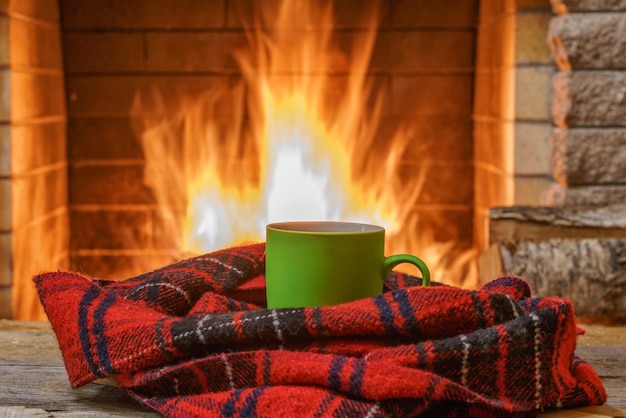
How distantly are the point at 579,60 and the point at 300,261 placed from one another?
1.40m

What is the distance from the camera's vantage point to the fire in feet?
7.75

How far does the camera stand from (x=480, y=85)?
235 cm

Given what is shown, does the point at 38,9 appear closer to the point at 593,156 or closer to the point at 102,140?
the point at 102,140

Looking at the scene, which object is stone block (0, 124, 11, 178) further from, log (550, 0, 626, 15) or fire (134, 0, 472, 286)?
log (550, 0, 626, 15)

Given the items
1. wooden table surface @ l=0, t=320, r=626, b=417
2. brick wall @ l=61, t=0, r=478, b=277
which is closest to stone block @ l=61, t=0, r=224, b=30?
brick wall @ l=61, t=0, r=478, b=277

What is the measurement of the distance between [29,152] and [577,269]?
1.33 metres

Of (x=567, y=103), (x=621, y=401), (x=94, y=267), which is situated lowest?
(x=94, y=267)

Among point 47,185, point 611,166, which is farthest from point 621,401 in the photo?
point 47,185

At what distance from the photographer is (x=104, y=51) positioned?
238 centimetres

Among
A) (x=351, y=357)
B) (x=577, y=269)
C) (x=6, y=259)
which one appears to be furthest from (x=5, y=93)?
(x=351, y=357)

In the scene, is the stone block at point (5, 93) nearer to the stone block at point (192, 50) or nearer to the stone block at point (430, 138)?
the stone block at point (192, 50)

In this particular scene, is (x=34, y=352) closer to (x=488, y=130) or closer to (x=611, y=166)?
(x=611, y=166)

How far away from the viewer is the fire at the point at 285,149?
7.75ft

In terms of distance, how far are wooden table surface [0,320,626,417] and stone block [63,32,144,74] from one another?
1525mm
